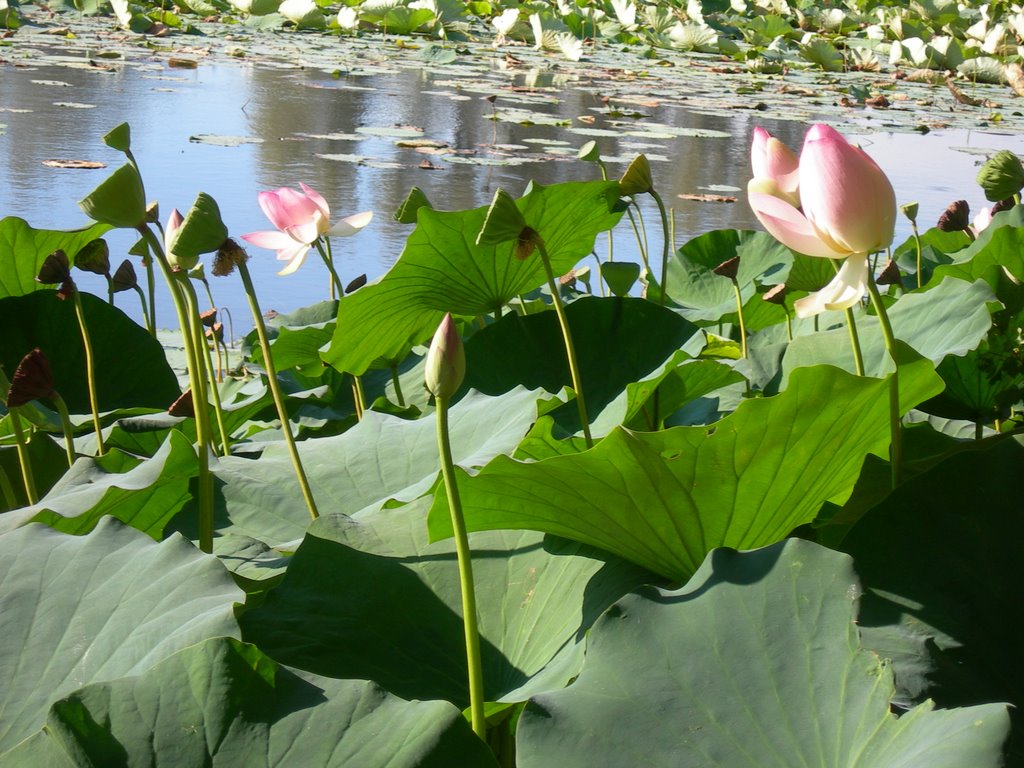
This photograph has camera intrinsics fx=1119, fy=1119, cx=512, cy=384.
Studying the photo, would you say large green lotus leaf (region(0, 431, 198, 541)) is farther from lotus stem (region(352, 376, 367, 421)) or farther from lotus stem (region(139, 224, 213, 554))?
lotus stem (region(352, 376, 367, 421))

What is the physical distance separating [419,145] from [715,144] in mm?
1385

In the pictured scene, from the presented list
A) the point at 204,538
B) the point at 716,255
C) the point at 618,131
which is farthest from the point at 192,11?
the point at 204,538

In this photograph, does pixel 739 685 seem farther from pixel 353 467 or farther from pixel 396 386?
pixel 396 386

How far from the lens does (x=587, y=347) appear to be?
51.3 inches

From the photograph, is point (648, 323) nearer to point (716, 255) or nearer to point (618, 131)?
point (716, 255)

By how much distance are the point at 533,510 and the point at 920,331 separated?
1.72 ft

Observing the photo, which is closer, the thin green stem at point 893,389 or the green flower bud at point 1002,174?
the thin green stem at point 893,389

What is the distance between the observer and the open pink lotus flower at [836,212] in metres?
0.68

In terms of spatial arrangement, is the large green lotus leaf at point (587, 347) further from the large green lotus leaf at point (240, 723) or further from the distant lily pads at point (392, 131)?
the distant lily pads at point (392, 131)

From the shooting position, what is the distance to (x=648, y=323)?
1.28 metres

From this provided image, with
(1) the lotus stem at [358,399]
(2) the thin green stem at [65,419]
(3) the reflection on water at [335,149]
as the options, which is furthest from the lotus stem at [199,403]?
(3) the reflection on water at [335,149]

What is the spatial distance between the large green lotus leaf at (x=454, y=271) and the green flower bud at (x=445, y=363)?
0.55 m

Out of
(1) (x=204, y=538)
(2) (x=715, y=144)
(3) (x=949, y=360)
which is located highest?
(3) (x=949, y=360)

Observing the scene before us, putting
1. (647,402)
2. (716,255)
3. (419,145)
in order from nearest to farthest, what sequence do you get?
1. (647,402)
2. (716,255)
3. (419,145)
